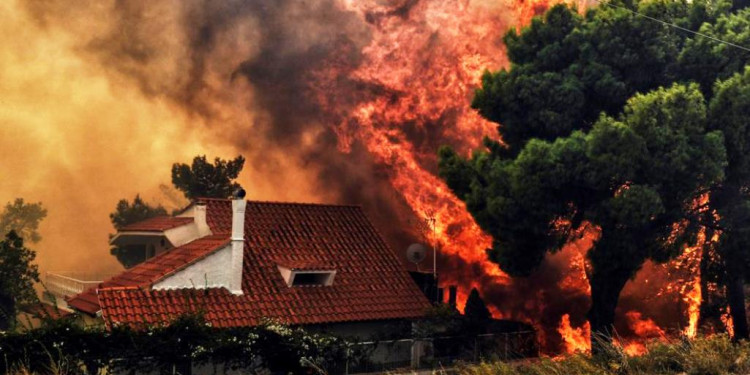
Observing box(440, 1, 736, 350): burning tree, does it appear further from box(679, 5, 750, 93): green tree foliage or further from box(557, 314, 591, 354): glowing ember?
box(557, 314, 591, 354): glowing ember

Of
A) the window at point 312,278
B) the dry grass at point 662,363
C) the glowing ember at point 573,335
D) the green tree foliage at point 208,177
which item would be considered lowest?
the dry grass at point 662,363

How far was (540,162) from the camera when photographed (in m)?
27.6

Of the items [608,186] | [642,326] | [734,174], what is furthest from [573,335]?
[734,174]

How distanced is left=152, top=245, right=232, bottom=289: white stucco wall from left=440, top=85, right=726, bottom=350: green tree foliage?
9749 mm

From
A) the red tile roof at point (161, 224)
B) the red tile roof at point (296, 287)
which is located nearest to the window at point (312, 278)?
the red tile roof at point (296, 287)

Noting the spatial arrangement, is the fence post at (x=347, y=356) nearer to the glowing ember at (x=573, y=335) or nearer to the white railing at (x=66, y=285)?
the glowing ember at (x=573, y=335)

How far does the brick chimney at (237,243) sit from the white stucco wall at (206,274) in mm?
171

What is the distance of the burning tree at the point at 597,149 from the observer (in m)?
26.2

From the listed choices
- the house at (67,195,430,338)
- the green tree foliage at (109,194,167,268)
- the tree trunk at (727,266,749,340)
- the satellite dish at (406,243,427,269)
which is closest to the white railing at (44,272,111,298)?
the house at (67,195,430,338)

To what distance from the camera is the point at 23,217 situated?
60.2m

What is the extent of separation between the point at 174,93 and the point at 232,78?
509 cm

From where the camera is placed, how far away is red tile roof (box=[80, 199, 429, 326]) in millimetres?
26469

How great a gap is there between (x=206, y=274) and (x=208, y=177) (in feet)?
78.2

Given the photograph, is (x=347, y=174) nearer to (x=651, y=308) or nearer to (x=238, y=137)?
(x=238, y=137)
